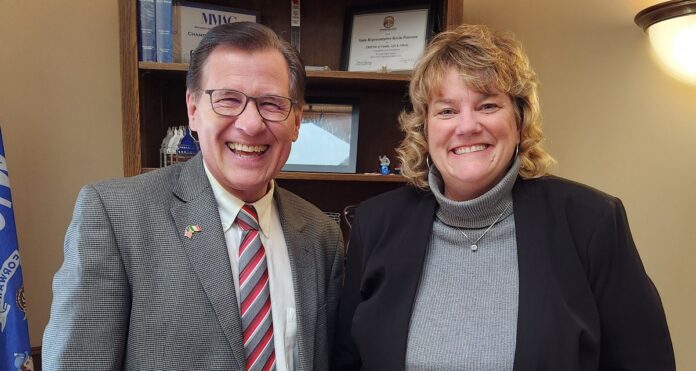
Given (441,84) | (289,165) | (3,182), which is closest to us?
(441,84)

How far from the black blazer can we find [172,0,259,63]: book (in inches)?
49.1

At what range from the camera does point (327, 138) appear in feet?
7.16

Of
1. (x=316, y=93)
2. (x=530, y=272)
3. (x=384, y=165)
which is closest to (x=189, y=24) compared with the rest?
(x=316, y=93)

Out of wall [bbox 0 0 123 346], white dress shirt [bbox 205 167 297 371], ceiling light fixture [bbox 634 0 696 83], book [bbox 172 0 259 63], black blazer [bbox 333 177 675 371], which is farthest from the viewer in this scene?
wall [bbox 0 0 123 346]

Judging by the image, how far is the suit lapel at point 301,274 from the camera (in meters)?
1.25

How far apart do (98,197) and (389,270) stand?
71cm

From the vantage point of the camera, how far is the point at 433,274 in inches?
50.1

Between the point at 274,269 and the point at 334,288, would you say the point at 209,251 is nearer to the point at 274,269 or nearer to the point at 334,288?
the point at 274,269

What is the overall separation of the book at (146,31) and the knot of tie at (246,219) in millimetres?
967

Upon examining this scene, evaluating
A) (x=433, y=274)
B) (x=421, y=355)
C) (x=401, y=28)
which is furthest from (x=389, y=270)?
(x=401, y=28)

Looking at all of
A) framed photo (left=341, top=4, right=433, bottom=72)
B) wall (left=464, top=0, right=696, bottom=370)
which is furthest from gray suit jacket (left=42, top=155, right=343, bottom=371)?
wall (left=464, top=0, right=696, bottom=370)

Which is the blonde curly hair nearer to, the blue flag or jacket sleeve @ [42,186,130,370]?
jacket sleeve @ [42,186,130,370]

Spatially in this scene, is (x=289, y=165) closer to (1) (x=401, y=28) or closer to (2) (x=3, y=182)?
(1) (x=401, y=28)

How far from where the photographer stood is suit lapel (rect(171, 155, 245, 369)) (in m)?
1.10
